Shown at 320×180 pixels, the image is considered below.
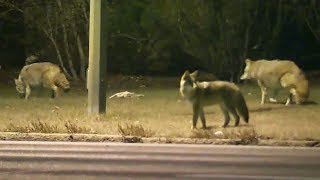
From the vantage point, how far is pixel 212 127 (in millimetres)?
14258

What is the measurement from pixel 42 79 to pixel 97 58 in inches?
236

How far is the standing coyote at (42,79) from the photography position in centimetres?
2178

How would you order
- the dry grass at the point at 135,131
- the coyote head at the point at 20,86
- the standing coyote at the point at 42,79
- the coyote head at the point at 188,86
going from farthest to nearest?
the coyote head at the point at 20,86 < the standing coyote at the point at 42,79 < the coyote head at the point at 188,86 < the dry grass at the point at 135,131

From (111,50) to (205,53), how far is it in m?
5.95

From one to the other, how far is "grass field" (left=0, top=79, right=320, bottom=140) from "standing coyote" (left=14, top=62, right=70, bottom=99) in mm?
435

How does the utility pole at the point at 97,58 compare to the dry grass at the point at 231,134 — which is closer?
the dry grass at the point at 231,134

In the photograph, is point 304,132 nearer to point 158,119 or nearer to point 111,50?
point 158,119

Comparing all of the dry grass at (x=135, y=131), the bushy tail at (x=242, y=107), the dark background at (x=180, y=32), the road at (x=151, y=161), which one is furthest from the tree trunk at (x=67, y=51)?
the road at (x=151, y=161)

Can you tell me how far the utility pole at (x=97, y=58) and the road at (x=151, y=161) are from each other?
3.62 metres

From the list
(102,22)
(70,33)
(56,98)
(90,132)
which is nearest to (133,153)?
(90,132)

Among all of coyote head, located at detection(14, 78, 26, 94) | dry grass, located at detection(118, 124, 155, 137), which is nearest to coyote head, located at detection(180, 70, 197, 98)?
dry grass, located at detection(118, 124, 155, 137)

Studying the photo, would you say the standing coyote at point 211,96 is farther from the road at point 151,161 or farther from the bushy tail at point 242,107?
the road at point 151,161

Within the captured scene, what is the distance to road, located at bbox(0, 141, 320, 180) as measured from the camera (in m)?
9.32

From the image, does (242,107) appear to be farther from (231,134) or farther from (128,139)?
(128,139)
